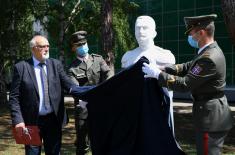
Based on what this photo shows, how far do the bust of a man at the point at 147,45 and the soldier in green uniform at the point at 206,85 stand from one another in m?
0.72

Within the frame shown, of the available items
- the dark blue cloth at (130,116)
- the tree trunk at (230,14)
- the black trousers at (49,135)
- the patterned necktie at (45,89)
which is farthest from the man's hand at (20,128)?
the tree trunk at (230,14)

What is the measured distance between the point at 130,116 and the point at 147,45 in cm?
86

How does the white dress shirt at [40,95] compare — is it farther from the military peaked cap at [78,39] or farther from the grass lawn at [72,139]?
the grass lawn at [72,139]

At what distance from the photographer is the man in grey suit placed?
5617 millimetres

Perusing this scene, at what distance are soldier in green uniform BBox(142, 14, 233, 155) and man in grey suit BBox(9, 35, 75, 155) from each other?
1480 mm

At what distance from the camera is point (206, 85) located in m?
4.63

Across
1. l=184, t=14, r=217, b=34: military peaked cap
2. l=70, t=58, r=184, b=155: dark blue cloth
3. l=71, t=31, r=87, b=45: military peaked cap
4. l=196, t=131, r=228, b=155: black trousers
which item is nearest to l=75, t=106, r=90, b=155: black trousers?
l=71, t=31, r=87, b=45: military peaked cap

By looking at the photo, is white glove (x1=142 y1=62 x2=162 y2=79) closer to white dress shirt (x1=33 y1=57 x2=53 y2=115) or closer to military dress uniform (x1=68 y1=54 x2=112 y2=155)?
white dress shirt (x1=33 y1=57 x2=53 y2=115)

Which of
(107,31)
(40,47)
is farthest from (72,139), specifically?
(40,47)

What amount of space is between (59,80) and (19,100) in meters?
0.54

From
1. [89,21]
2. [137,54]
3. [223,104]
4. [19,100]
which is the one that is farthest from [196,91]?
[89,21]

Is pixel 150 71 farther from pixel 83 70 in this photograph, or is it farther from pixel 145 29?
pixel 83 70

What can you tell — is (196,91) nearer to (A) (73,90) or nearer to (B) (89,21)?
(A) (73,90)

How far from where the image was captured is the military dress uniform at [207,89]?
Answer: 14.9ft
